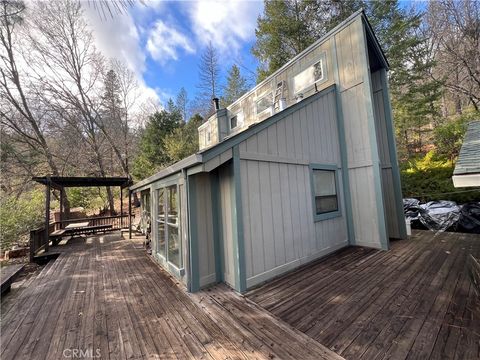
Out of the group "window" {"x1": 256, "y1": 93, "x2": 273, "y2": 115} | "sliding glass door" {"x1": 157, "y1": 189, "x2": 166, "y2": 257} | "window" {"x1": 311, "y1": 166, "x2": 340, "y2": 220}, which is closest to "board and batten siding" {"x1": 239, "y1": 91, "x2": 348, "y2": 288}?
"window" {"x1": 311, "y1": 166, "x2": 340, "y2": 220}

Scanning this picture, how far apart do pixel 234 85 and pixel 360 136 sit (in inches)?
597

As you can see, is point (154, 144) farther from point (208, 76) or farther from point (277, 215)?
point (277, 215)

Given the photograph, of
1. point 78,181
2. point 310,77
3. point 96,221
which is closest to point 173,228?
point 310,77

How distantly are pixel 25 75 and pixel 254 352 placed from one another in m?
18.6

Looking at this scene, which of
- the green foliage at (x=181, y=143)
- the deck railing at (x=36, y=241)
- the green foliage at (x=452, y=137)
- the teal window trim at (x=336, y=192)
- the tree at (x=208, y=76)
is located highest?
the tree at (x=208, y=76)

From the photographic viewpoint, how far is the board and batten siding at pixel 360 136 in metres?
5.00

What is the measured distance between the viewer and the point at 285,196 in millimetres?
4086

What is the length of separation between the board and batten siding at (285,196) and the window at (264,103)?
3.01m

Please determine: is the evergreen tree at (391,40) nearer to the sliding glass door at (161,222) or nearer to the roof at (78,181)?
the roof at (78,181)

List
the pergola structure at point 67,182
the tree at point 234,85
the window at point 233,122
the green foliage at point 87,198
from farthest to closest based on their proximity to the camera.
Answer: the tree at point 234,85
the green foliage at point 87,198
the window at point 233,122
the pergola structure at point 67,182

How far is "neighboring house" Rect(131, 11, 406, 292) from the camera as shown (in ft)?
11.5

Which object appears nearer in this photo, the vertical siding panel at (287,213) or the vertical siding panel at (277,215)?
the vertical siding panel at (277,215)

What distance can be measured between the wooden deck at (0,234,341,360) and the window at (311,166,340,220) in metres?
2.64

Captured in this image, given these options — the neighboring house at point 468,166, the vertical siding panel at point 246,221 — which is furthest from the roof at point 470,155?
the vertical siding panel at point 246,221
